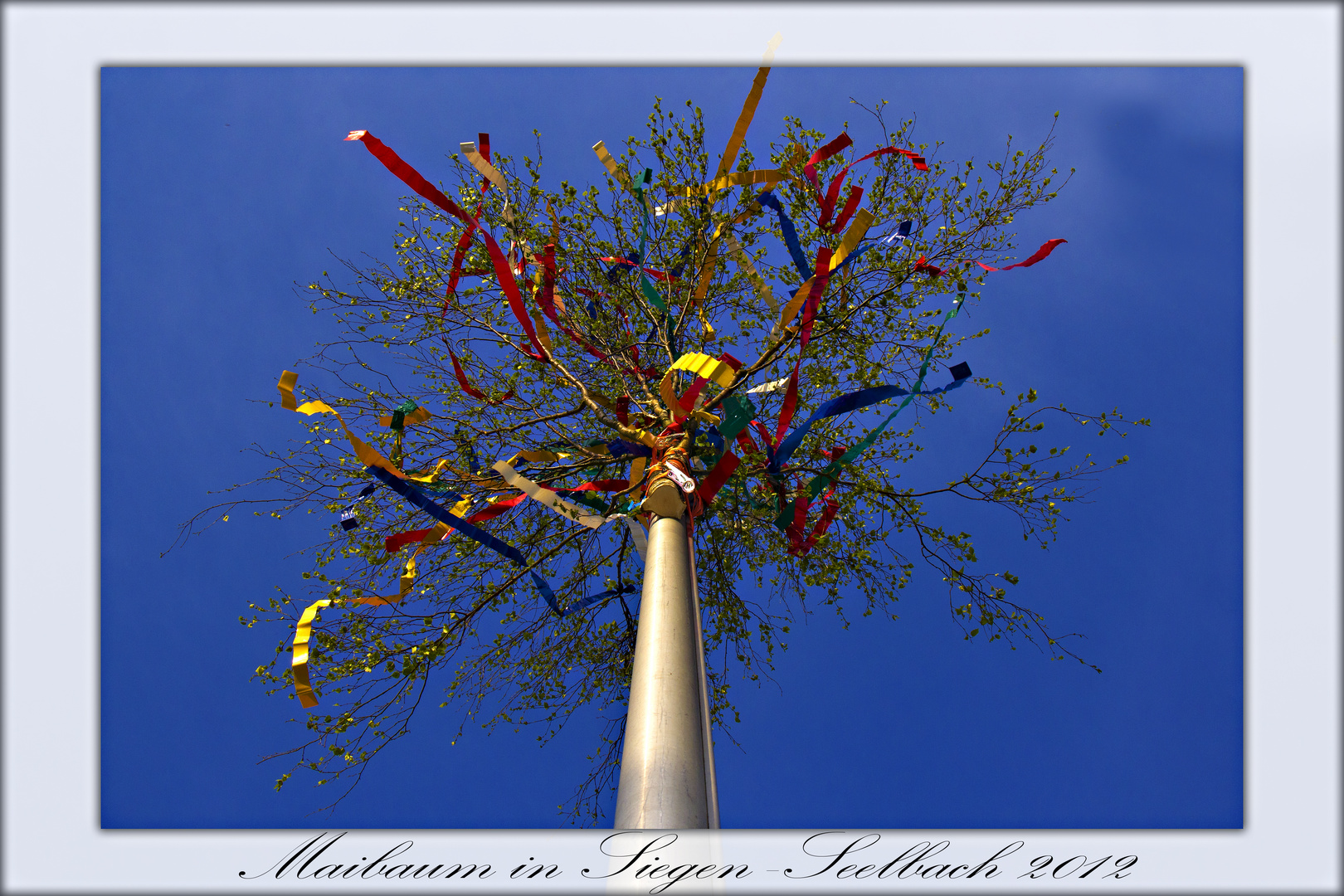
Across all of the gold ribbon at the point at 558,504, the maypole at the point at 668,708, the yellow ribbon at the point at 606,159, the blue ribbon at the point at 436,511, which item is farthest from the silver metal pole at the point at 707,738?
the yellow ribbon at the point at 606,159

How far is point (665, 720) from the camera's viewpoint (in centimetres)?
229

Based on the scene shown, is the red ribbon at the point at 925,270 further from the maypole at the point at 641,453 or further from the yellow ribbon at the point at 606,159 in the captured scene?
the yellow ribbon at the point at 606,159

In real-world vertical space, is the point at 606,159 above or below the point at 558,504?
above

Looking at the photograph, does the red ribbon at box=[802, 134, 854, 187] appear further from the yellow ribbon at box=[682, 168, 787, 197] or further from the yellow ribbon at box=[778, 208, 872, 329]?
the yellow ribbon at box=[778, 208, 872, 329]

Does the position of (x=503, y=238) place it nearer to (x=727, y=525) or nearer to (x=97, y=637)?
(x=727, y=525)

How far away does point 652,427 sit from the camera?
4.51 metres

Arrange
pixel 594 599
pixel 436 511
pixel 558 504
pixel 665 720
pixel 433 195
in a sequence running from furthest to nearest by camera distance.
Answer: pixel 594 599, pixel 433 195, pixel 436 511, pixel 558 504, pixel 665 720

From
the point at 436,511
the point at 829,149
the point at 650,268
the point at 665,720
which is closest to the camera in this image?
the point at 665,720

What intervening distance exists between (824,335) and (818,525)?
1466 millimetres

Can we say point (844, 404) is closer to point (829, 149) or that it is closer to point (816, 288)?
point (816, 288)

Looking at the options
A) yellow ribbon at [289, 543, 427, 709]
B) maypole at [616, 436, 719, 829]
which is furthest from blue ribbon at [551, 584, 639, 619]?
maypole at [616, 436, 719, 829]

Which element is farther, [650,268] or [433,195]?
[650,268]

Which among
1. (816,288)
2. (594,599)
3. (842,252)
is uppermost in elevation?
(842,252)

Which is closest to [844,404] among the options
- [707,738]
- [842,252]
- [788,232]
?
[842,252]
